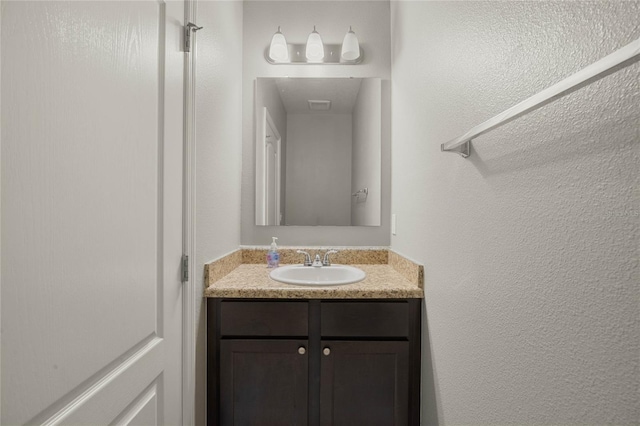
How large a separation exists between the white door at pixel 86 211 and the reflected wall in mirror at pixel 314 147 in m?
0.95

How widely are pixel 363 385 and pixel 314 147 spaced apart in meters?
1.34

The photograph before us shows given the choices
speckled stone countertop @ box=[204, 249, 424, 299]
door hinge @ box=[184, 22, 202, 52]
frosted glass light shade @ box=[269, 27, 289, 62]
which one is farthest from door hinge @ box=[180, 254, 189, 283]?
frosted glass light shade @ box=[269, 27, 289, 62]

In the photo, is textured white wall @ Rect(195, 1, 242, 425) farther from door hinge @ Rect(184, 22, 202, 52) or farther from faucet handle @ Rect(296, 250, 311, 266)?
A: faucet handle @ Rect(296, 250, 311, 266)

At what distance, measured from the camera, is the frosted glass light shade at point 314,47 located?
1.86 meters

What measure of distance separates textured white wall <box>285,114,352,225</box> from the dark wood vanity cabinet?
2.36ft

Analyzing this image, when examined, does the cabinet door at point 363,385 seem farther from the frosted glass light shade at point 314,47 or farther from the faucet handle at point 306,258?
the frosted glass light shade at point 314,47

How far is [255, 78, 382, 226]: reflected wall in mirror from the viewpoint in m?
1.90

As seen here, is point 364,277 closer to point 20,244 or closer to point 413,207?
point 413,207

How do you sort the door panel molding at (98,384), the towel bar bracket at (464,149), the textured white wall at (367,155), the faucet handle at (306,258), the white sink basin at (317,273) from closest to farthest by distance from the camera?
1. the door panel molding at (98,384)
2. the towel bar bracket at (464,149)
3. the white sink basin at (317,273)
4. the faucet handle at (306,258)
5. the textured white wall at (367,155)

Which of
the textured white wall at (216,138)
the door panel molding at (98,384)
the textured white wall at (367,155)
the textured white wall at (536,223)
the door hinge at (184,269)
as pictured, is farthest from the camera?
the textured white wall at (367,155)

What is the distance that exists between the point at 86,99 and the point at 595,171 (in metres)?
0.96

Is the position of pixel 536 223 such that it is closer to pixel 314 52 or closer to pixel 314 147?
pixel 314 147

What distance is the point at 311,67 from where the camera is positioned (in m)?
1.93

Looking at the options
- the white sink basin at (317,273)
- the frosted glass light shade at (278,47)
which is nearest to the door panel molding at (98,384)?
the white sink basin at (317,273)
